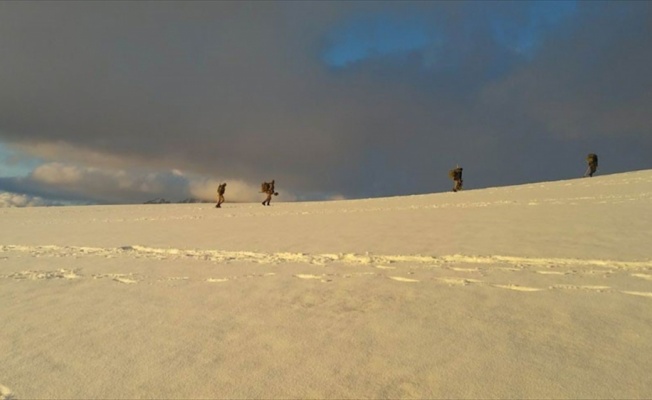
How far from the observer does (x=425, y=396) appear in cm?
387

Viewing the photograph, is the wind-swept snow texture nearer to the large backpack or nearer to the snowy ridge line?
the snowy ridge line

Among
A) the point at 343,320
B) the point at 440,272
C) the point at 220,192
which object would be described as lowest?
the point at 343,320

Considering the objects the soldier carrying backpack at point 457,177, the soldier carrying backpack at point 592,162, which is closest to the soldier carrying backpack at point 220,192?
the soldier carrying backpack at point 457,177

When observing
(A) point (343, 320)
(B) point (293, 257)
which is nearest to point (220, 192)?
(B) point (293, 257)

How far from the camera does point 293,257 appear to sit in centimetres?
1123

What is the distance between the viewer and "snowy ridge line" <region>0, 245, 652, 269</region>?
9.15 metres

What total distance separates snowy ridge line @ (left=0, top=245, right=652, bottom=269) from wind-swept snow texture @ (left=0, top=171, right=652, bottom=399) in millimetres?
71

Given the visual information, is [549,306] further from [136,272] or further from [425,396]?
[136,272]

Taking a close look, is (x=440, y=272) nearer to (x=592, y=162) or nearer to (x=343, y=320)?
(x=343, y=320)

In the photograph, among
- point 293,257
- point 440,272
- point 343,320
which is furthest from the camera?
point 293,257

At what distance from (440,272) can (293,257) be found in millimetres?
3991

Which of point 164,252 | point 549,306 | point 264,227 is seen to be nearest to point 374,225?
point 264,227

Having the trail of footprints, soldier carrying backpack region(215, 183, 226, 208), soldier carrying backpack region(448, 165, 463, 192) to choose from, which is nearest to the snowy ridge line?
the trail of footprints

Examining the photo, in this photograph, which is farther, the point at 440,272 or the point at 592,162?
the point at 592,162
